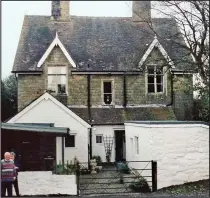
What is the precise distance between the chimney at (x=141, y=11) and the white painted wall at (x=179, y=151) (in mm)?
4454

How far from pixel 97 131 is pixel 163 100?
9.11 ft

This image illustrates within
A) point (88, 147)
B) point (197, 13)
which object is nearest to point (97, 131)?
point (88, 147)

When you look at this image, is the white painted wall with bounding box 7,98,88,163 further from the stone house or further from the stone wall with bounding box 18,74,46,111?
the stone wall with bounding box 18,74,46,111

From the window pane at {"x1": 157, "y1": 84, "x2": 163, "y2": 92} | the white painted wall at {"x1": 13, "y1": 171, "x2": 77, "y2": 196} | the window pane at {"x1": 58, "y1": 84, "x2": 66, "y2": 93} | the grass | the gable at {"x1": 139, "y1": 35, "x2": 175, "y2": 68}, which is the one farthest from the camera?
the gable at {"x1": 139, "y1": 35, "x2": 175, "y2": 68}

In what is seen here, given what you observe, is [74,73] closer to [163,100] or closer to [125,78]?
[125,78]

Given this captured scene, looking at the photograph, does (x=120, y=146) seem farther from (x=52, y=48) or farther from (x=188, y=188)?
(x=52, y=48)

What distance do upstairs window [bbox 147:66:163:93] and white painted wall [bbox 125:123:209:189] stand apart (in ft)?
4.84

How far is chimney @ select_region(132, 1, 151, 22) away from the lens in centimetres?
1472

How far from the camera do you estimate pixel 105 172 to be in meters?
13.5

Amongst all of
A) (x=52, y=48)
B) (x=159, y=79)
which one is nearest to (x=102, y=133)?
(x=159, y=79)

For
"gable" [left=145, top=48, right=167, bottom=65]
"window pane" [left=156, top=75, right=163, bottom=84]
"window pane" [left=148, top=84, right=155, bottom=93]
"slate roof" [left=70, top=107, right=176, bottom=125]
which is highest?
"gable" [left=145, top=48, right=167, bottom=65]

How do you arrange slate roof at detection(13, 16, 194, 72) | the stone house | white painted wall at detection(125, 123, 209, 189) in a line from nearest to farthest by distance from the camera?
white painted wall at detection(125, 123, 209, 189), the stone house, slate roof at detection(13, 16, 194, 72)

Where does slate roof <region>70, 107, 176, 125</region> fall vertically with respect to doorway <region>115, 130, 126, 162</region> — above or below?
above

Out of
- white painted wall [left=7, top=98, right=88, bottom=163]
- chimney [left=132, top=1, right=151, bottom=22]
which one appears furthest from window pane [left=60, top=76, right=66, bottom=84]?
chimney [left=132, top=1, right=151, bottom=22]
